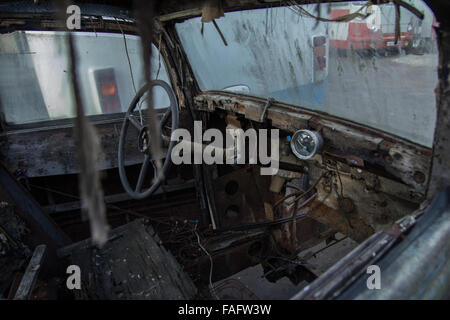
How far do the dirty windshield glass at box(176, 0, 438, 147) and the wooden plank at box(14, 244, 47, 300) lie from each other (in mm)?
1893

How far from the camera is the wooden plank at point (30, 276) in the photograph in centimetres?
151

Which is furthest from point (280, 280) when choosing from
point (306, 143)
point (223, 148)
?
point (306, 143)

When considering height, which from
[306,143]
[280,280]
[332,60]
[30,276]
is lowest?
[280,280]

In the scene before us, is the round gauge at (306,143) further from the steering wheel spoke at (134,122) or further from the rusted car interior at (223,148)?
the steering wheel spoke at (134,122)

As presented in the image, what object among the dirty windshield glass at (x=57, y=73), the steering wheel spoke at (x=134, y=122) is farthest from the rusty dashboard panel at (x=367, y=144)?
the dirty windshield glass at (x=57, y=73)

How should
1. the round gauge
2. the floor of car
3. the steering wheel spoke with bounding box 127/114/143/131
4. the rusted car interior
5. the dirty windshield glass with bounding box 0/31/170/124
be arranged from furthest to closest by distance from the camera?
1. the dirty windshield glass with bounding box 0/31/170/124
2. the steering wheel spoke with bounding box 127/114/143/131
3. the floor of car
4. the round gauge
5. the rusted car interior

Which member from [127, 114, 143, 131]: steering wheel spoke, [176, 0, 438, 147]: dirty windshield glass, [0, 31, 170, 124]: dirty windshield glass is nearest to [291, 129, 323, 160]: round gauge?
[176, 0, 438, 147]: dirty windshield glass

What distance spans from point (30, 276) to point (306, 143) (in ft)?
5.63

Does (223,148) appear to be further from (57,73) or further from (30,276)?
(57,73)

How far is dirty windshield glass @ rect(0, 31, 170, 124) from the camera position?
266 centimetres

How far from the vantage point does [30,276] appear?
1633 mm

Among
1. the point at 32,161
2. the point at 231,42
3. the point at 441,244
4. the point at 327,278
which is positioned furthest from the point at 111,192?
the point at 441,244

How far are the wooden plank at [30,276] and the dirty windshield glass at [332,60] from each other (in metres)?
1.89

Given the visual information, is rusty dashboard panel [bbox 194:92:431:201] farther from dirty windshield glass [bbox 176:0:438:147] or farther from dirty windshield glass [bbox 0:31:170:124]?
dirty windshield glass [bbox 0:31:170:124]
